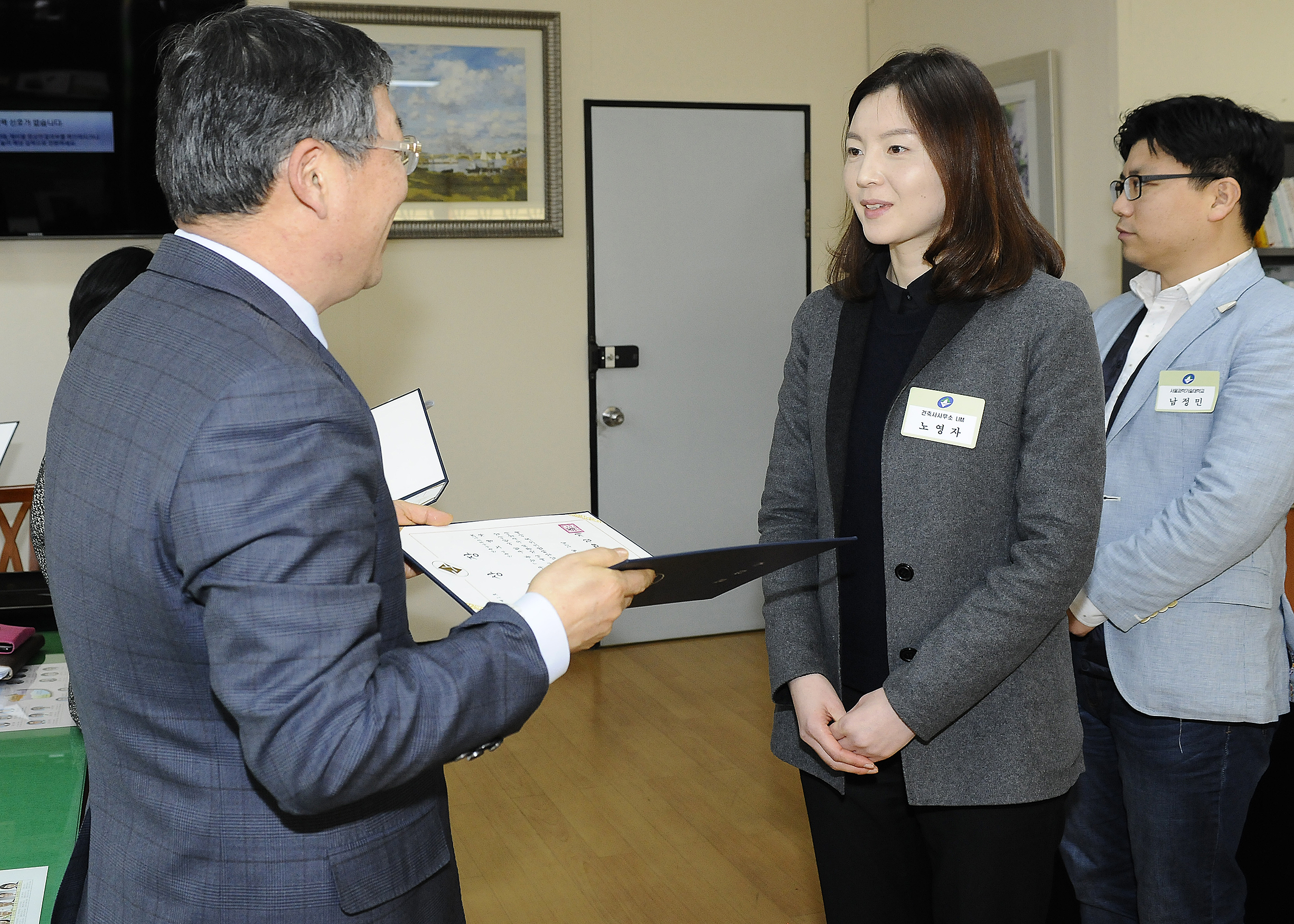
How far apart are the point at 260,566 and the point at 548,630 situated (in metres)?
0.27

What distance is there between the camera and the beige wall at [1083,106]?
365 centimetres

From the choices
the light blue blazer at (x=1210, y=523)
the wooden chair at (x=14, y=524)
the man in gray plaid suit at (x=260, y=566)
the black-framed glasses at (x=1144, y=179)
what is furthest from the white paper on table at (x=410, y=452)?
the wooden chair at (x=14, y=524)

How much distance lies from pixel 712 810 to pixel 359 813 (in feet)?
7.80

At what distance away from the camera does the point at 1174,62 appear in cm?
362

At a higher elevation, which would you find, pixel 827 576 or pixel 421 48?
pixel 421 48

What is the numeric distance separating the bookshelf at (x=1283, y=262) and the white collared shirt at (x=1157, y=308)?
1534 millimetres

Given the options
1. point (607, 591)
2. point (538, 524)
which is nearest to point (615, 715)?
point (538, 524)

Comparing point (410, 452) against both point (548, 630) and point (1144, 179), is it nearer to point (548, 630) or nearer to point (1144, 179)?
point (548, 630)

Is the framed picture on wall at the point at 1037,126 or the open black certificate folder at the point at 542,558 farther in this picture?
the framed picture on wall at the point at 1037,126

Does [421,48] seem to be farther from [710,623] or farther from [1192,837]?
[1192,837]

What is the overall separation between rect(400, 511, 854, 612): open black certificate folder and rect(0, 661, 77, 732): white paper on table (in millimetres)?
825

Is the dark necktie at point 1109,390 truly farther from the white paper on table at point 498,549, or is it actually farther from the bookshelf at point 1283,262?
the bookshelf at point 1283,262

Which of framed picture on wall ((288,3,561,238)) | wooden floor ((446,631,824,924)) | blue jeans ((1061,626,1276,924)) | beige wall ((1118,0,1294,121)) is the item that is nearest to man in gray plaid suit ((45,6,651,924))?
blue jeans ((1061,626,1276,924))

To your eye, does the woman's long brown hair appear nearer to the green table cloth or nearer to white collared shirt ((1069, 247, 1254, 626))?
white collared shirt ((1069, 247, 1254, 626))
